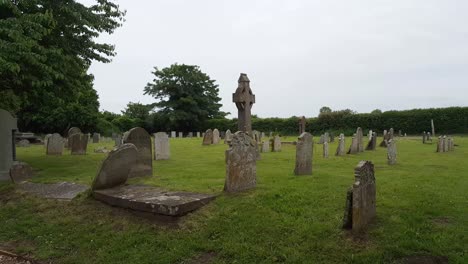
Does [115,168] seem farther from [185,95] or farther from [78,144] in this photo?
[185,95]

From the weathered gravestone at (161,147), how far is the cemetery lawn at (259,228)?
6629mm

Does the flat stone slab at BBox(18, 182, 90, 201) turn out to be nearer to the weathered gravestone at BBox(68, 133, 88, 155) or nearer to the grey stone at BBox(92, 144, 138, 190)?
the grey stone at BBox(92, 144, 138, 190)

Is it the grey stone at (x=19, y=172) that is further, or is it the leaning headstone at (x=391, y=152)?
the leaning headstone at (x=391, y=152)

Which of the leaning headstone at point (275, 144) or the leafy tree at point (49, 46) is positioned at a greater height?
the leafy tree at point (49, 46)

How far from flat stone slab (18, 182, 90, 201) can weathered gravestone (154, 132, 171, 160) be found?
567cm

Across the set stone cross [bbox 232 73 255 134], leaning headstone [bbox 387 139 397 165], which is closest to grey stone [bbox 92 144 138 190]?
stone cross [bbox 232 73 255 134]

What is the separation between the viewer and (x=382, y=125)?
42.5 m

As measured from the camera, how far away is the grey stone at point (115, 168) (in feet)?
27.4

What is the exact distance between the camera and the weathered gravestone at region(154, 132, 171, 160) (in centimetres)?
1600

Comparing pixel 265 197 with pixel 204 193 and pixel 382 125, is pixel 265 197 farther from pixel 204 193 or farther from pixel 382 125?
pixel 382 125

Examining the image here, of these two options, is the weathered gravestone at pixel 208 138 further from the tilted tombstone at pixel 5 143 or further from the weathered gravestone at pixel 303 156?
the weathered gravestone at pixel 303 156

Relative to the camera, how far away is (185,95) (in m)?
57.6

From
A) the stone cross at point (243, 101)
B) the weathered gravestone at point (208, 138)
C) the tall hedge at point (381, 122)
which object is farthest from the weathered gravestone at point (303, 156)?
the tall hedge at point (381, 122)

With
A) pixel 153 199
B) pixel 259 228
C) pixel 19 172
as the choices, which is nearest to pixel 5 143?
pixel 19 172
